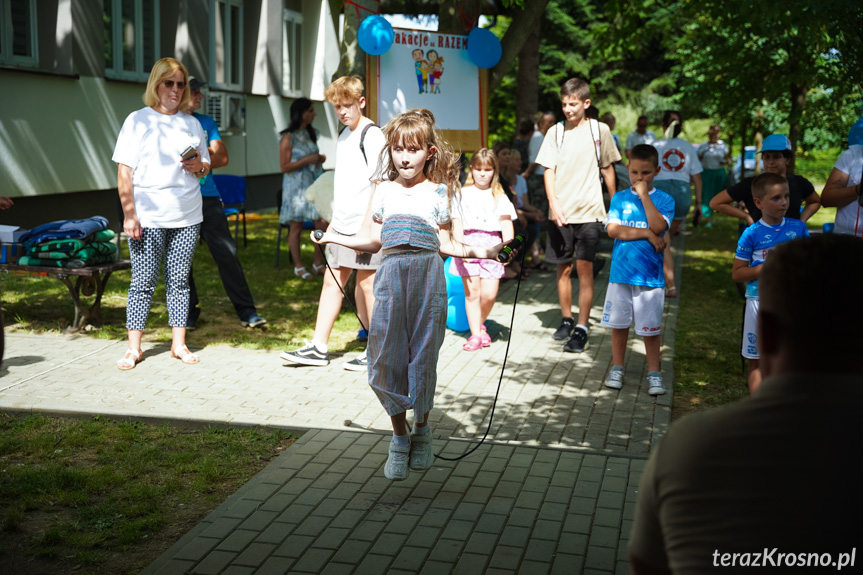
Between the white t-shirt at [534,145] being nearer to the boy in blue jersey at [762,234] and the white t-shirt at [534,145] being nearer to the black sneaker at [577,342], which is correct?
the black sneaker at [577,342]

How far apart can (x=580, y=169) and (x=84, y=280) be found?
458 cm

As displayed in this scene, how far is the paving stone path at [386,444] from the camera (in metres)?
4.13

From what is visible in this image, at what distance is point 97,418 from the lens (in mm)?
5984

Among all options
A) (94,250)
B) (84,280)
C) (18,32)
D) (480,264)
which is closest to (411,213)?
(480,264)

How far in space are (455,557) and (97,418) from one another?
9.73 ft

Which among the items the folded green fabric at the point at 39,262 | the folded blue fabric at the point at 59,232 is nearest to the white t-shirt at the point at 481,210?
the folded blue fabric at the point at 59,232

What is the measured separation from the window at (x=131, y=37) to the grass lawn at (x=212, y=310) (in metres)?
5.17

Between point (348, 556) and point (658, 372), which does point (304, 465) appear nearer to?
point (348, 556)

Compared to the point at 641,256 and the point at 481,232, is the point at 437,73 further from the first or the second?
the point at 641,256

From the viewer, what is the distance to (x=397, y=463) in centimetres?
488

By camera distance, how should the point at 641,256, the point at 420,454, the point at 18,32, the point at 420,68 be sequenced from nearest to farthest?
the point at 420,454, the point at 641,256, the point at 420,68, the point at 18,32

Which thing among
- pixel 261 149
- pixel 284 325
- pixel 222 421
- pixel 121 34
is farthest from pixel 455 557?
pixel 261 149

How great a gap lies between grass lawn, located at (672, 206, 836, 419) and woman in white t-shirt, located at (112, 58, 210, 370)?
154 inches
